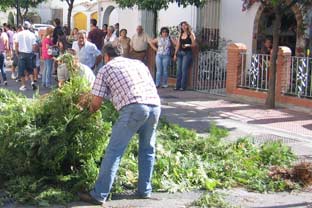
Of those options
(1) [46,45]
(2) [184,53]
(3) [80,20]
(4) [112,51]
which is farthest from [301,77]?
(3) [80,20]

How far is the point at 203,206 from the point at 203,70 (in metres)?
10.2

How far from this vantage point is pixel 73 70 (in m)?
6.44

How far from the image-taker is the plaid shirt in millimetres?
5621

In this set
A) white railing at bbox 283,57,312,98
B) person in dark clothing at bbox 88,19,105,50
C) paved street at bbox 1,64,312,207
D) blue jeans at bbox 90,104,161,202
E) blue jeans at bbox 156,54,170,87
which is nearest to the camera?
blue jeans at bbox 90,104,161,202

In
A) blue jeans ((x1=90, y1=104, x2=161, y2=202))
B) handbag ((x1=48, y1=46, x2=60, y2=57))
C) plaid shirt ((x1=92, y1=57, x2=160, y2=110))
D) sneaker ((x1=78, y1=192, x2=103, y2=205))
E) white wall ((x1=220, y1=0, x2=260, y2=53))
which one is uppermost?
white wall ((x1=220, y1=0, x2=260, y2=53))

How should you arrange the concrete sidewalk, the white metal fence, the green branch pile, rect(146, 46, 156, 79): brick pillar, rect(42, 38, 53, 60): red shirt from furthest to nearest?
1. the white metal fence
2. rect(146, 46, 156, 79): brick pillar
3. rect(42, 38, 53, 60): red shirt
4. the concrete sidewalk
5. the green branch pile

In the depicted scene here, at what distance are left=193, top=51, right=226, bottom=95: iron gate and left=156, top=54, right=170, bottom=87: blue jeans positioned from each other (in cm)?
82

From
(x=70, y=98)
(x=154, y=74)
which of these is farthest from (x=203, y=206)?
(x=154, y=74)

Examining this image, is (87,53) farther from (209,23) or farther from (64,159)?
(209,23)

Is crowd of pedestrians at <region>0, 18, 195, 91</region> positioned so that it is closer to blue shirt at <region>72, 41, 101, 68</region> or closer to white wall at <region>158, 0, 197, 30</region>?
blue shirt at <region>72, 41, 101, 68</region>

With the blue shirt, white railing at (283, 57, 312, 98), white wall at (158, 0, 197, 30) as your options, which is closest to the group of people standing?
the blue shirt

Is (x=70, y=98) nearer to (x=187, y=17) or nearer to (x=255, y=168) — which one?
(x=255, y=168)

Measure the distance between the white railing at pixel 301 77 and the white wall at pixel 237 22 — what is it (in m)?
4.78

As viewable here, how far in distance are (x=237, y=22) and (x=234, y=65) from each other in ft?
15.0
